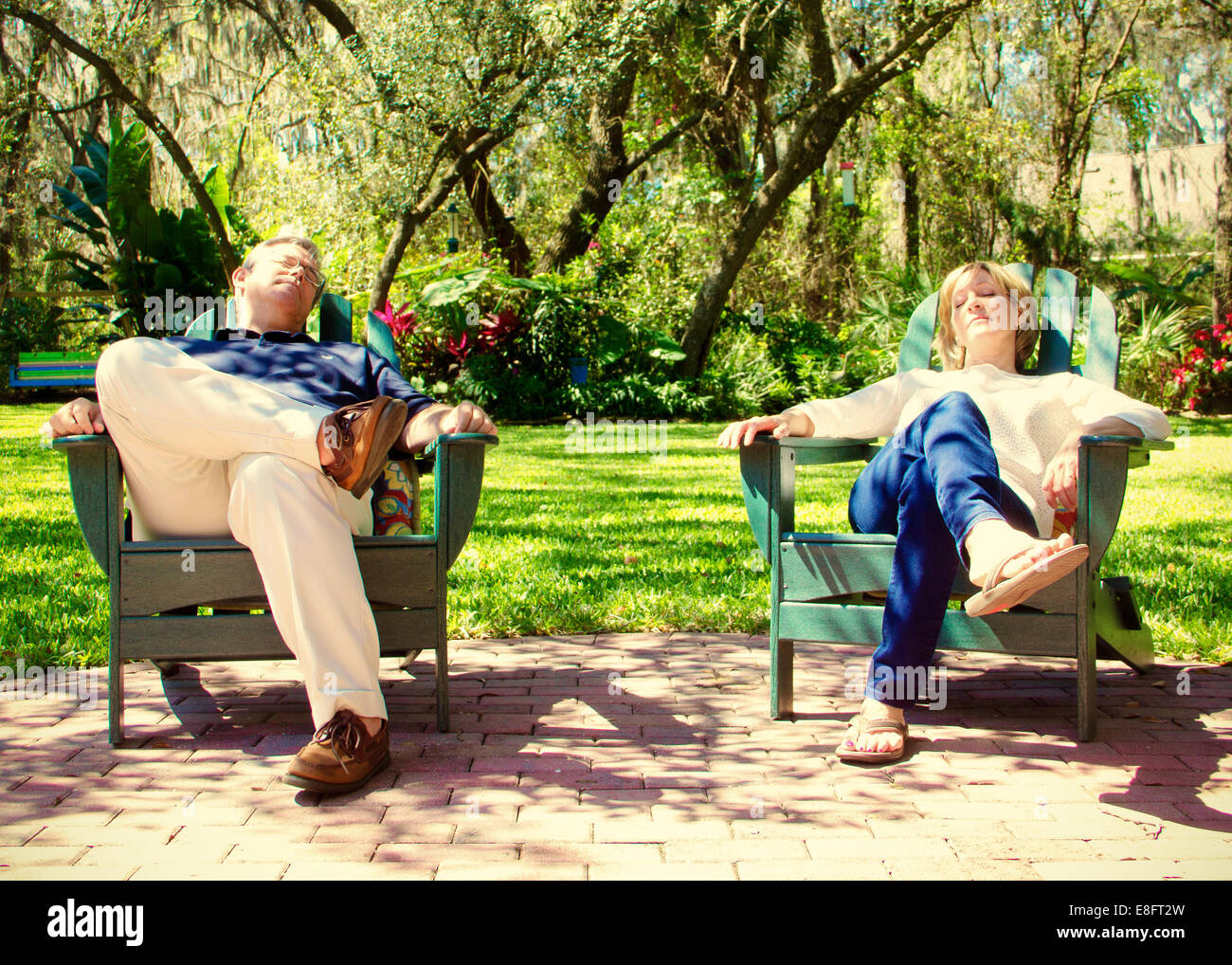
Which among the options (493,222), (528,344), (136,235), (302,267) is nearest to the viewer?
(302,267)

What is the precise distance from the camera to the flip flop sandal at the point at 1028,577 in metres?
2.35

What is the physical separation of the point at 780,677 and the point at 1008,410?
3.48 ft

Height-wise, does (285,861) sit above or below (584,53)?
below

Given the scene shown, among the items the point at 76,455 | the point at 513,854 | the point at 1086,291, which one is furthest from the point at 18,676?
the point at 1086,291

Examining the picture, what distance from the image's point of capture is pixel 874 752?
2689 mm

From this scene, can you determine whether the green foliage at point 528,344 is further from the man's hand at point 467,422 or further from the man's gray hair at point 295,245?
the man's hand at point 467,422

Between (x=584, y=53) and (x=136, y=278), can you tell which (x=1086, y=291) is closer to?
(x=584, y=53)

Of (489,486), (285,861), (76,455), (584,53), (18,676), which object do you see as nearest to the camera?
(285,861)

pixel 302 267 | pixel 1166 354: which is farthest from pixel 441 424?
pixel 1166 354

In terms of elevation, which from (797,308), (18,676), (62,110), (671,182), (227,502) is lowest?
(18,676)

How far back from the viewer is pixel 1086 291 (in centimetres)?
1541

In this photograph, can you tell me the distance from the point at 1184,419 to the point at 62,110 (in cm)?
1698

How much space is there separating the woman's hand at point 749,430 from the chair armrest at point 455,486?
655mm

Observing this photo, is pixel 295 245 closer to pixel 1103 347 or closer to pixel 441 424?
pixel 441 424
